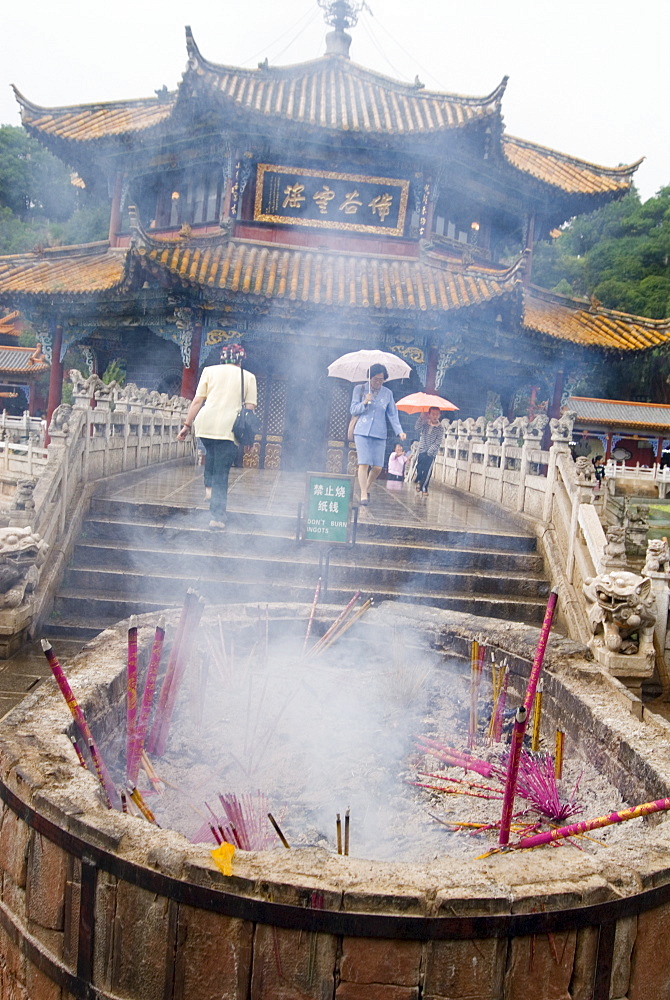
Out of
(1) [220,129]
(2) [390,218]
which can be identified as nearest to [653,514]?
(2) [390,218]

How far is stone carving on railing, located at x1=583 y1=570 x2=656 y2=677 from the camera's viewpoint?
527 centimetres

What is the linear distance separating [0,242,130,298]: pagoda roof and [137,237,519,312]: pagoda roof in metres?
1.45

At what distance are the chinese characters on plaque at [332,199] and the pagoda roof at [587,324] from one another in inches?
131

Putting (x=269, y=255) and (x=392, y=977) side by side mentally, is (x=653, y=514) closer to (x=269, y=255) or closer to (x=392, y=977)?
(x=269, y=255)

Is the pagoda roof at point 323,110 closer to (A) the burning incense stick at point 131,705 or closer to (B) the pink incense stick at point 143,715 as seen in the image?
(B) the pink incense stick at point 143,715

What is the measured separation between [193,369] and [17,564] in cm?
910

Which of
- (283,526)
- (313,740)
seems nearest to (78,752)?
(313,740)

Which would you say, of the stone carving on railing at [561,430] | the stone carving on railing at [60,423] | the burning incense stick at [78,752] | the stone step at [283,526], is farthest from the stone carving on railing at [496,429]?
the burning incense stick at [78,752]

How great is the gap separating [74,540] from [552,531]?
469 centimetres

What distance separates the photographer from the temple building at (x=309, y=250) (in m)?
13.2

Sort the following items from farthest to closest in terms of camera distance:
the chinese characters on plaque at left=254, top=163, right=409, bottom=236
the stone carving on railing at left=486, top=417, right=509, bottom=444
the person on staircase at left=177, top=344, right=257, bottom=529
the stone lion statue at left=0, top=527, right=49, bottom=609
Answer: the chinese characters on plaque at left=254, top=163, right=409, bottom=236 → the stone carving on railing at left=486, top=417, right=509, bottom=444 → the person on staircase at left=177, top=344, right=257, bottom=529 → the stone lion statue at left=0, top=527, right=49, bottom=609

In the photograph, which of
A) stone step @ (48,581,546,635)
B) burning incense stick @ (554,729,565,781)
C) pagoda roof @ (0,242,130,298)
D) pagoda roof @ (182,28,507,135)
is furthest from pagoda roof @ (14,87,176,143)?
burning incense stick @ (554,729,565,781)

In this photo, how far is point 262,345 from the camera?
14.5m

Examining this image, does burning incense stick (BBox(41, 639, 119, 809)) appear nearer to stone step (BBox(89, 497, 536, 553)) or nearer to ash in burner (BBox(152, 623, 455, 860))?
ash in burner (BBox(152, 623, 455, 860))
